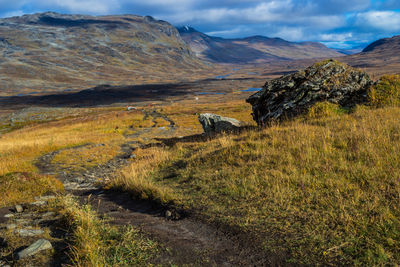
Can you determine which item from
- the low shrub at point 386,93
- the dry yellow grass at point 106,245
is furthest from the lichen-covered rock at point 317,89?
the dry yellow grass at point 106,245

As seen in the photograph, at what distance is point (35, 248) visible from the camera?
4.28 meters

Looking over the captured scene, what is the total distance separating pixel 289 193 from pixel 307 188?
46cm

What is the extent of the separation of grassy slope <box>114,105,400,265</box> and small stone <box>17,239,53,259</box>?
9.41ft

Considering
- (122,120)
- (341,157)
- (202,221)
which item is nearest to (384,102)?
(341,157)

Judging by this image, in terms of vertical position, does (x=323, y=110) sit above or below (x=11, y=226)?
above

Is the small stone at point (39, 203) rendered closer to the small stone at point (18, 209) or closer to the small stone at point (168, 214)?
the small stone at point (18, 209)

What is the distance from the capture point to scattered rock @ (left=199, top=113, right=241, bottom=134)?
19094 millimetres

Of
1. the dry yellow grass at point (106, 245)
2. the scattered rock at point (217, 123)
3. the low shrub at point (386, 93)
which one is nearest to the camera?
the dry yellow grass at point (106, 245)

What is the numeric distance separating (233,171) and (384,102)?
31.2ft

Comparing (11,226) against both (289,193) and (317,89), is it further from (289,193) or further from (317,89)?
(317,89)

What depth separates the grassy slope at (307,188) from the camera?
394cm

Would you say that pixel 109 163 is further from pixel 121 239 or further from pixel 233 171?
pixel 121 239

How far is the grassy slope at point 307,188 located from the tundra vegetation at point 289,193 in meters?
0.02

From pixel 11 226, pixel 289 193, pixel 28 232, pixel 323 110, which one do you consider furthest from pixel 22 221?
pixel 323 110
